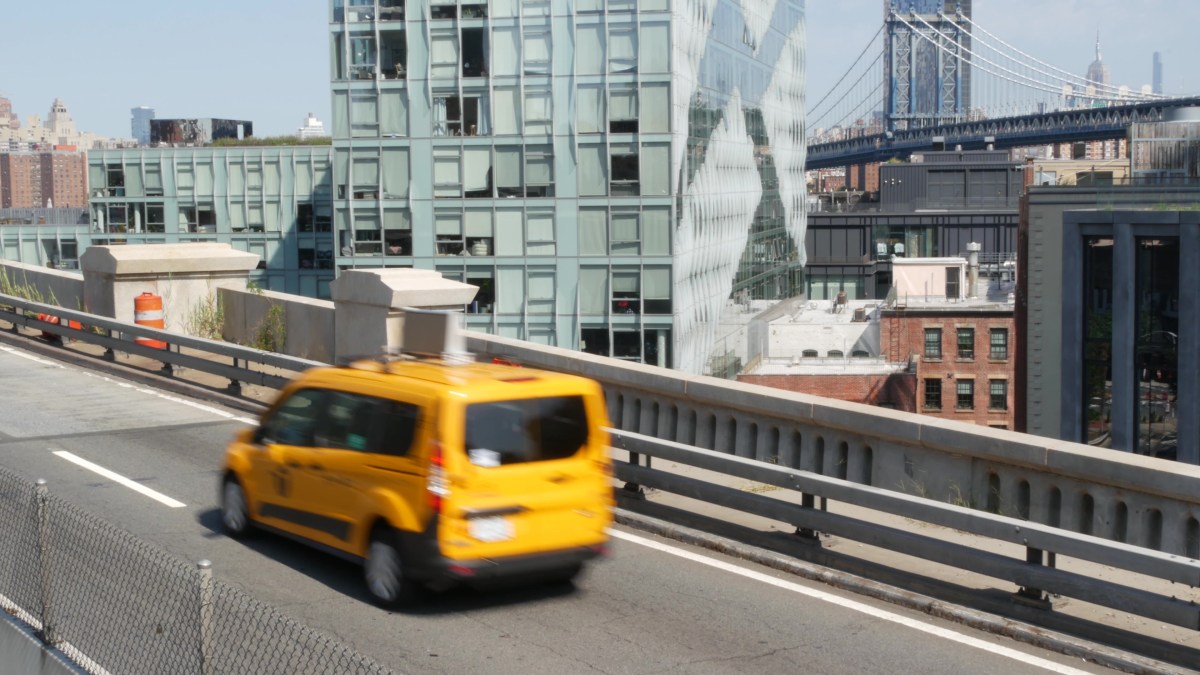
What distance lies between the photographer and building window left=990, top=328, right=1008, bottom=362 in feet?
241

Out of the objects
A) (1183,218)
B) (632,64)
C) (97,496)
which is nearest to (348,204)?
(632,64)

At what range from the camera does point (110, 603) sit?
321 inches

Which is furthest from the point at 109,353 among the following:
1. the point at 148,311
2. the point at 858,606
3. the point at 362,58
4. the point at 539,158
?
the point at 362,58

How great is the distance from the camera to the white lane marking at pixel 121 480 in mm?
12633

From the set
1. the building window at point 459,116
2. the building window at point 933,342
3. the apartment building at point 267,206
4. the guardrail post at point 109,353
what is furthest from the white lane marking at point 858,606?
the building window at point 933,342

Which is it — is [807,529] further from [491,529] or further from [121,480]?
[121,480]

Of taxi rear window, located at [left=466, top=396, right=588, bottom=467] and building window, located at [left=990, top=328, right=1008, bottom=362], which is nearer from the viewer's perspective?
taxi rear window, located at [left=466, top=396, right=588, bottom=467]

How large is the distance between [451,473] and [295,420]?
2.06 m

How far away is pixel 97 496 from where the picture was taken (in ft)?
42.0

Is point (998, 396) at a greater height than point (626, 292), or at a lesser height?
lesser

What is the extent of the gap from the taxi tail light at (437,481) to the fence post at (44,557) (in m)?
2.27

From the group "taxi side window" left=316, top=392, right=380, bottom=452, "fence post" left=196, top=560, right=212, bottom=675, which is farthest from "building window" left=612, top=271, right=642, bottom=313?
"fence post" left=196, top=560, right=212, bottom=675

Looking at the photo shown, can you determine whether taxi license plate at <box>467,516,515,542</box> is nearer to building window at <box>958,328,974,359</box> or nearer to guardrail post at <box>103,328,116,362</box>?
guardrail post at <box>103,328,116,362</box>

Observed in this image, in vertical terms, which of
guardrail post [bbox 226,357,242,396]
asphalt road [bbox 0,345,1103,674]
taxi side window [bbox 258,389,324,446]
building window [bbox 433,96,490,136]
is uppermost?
building window [bbox 433,96,490,136]
